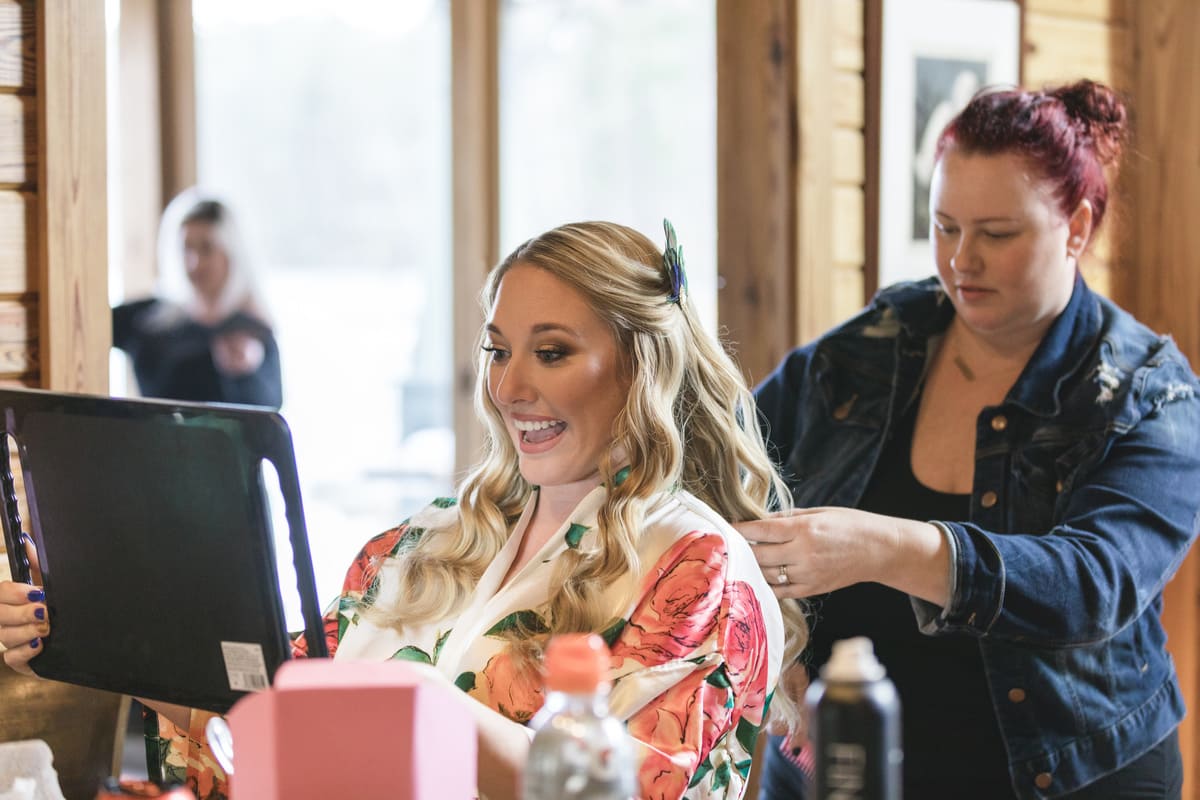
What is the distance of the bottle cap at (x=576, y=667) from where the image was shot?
2.89ft

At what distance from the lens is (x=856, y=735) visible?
87 centimetres

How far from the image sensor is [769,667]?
1.51 meters

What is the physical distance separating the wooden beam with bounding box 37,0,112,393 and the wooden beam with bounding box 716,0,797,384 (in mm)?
1191

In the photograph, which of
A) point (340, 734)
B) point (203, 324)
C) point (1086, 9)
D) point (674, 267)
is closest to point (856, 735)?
point (340, 734)

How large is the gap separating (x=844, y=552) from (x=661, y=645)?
267mm

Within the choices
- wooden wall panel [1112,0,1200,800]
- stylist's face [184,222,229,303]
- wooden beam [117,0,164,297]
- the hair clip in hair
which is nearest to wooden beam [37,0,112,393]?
the hair clip in hair

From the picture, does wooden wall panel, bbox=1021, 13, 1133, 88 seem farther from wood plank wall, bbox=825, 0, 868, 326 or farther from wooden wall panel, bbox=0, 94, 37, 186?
wooden wall panel, bbox=0, 94, 37, 186

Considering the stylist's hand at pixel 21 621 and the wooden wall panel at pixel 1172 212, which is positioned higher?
the wooden wall panel at pixel 1172 212

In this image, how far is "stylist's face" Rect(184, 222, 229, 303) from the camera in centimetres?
424

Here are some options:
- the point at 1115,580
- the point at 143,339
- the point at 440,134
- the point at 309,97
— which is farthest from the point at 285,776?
the point at 309,97

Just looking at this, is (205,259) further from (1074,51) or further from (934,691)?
(934,691)

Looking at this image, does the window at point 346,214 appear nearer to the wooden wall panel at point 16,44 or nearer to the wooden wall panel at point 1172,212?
the wooden wall panel at point 1172,212

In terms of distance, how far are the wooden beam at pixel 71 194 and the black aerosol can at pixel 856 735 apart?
4.45 ft

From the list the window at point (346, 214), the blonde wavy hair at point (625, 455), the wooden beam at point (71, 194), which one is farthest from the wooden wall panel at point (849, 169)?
the window at point (346, 214)
